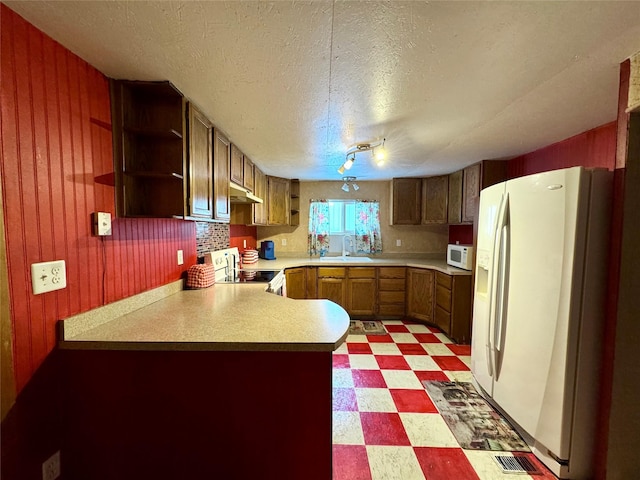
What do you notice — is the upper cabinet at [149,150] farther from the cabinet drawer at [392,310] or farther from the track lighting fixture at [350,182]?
the cabinet drawer at [392,310]

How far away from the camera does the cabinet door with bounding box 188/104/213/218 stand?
1.54 metres

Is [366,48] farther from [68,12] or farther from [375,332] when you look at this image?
[375,332]

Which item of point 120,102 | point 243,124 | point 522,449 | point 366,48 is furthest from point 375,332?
point 120,102

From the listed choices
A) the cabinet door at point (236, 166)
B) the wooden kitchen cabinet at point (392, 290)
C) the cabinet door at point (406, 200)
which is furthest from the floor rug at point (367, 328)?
the cabinet door at point (236, 166)

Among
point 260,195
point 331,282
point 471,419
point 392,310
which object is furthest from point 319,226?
point 471,419

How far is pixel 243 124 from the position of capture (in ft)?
6.09

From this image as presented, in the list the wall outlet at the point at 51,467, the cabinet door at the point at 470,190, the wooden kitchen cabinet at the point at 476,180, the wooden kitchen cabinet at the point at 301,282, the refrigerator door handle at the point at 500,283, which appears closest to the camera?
the wall outlet at the point at 51,467

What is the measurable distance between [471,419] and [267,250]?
2.99 meters

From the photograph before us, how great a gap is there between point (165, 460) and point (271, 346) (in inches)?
30.6

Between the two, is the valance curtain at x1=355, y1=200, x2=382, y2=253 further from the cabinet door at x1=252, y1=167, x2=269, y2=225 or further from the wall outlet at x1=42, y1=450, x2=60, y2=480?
the wall outlet at x1=42, y1=450, x2=60, y2=480

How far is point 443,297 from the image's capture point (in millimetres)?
3148

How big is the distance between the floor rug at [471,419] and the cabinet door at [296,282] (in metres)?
1.84

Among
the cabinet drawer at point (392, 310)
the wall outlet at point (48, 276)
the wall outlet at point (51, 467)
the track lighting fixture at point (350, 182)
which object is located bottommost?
the cabinet drawer at point (392, 310)

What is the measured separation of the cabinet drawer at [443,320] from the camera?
3.05m
